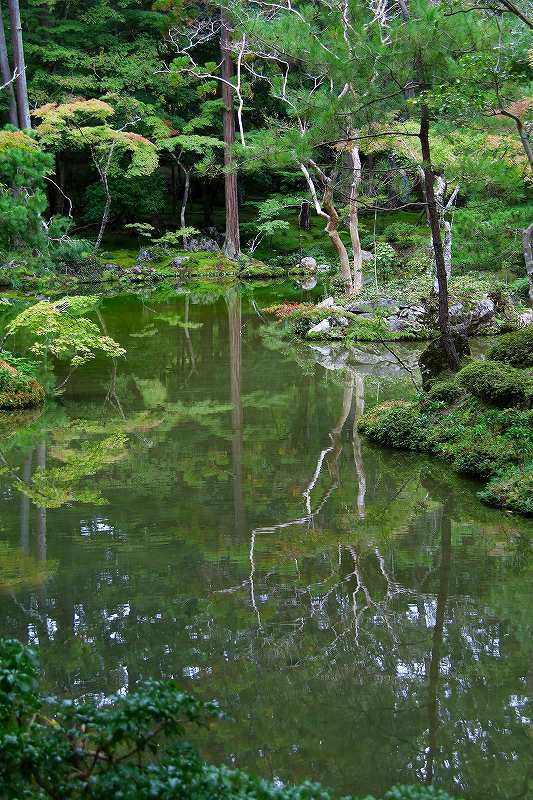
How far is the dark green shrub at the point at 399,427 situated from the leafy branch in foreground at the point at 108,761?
234 inches

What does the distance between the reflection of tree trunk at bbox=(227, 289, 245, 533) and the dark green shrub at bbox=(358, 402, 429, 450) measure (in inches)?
56.0

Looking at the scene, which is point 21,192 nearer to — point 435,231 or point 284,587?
point 435,231

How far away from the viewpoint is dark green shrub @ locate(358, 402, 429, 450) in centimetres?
877

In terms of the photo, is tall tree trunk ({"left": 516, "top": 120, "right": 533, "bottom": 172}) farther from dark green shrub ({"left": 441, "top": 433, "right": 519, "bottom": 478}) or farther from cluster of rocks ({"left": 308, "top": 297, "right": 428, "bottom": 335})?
cluster of rocks ({"left": 308, "top": 297, "right": 428, "bottom": 335})

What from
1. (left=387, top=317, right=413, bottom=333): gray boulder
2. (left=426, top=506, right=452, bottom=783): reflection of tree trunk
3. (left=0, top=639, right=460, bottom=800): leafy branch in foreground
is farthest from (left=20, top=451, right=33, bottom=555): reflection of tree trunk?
(left=387, top=317, right=413, bottom=333): gray boulder

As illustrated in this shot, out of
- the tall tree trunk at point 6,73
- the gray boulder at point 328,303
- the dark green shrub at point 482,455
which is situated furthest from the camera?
the tall tree trunk at point 6,73

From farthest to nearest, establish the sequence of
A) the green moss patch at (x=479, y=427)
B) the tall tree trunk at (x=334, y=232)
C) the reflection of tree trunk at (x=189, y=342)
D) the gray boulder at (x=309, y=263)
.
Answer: the gray boulder at (x=309, y=263) < the tall tree trunk at (x=334, y=232) < the reflection of tree trunk at (x=189, y=342) < the green moss patch at (x=479, y=427)

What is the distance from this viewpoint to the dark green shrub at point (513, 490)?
6.82 m

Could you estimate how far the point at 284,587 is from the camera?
551 centimetres

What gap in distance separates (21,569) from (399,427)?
443 cm

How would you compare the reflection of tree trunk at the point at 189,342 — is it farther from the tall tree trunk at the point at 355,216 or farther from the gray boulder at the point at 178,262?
the gray boulder at the point at 178,262

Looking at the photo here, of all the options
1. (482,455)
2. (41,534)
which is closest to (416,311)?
(482,455)

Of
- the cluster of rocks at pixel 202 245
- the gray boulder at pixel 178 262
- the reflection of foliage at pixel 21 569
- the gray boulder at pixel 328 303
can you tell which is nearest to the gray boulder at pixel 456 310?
the gray boulder at pixel 328 303

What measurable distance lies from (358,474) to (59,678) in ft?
13.7
